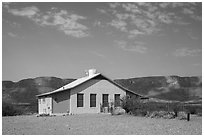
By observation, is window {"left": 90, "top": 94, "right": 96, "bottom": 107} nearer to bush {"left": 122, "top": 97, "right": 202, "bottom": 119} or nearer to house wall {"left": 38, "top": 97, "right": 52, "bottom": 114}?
house wall {"left": 38, "top": 97, "right": 52, "bottom": 114}

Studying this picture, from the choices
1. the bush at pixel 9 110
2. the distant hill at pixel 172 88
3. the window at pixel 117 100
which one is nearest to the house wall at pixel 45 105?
the bush at pixel 9 110

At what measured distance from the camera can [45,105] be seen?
62.1 ft

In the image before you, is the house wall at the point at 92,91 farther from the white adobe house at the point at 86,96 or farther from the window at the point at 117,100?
the window at the point at 117,100

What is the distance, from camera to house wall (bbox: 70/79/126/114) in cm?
1762

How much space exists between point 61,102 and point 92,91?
1681 mm

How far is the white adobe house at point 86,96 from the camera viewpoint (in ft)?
57.8

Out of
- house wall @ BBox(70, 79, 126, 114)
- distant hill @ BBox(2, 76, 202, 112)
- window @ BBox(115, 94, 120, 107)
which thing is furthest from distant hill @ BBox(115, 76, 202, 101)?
house wall @ BBox(70, 79, 126, 114)

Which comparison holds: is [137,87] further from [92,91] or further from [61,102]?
[61,102]

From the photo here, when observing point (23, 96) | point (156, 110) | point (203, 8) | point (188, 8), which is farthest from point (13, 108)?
point (203, 8)

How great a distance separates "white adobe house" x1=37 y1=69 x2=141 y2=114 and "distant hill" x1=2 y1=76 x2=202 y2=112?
2.07 m

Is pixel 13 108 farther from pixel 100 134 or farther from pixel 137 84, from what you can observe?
pixel 100 134

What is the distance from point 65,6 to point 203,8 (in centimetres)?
409

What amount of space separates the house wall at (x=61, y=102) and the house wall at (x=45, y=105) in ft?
1.18

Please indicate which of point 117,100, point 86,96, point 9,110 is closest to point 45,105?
point 9,110
